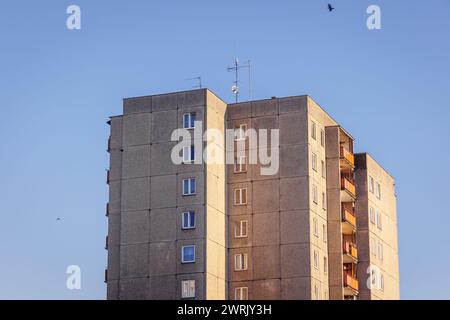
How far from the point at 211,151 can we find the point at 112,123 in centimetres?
1150

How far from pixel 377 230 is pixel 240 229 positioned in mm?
26822

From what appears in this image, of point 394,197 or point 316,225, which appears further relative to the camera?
point 394,197

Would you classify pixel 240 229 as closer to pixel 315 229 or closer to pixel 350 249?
pixel 315 229

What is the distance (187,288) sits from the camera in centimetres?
11431

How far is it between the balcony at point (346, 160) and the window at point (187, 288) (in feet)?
80.6

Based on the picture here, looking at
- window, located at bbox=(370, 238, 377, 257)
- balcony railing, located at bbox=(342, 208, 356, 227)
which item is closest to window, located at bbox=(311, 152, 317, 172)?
balcony railing, located at bbox=(342, 208, 356, 227)

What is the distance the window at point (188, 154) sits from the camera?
117 metres
